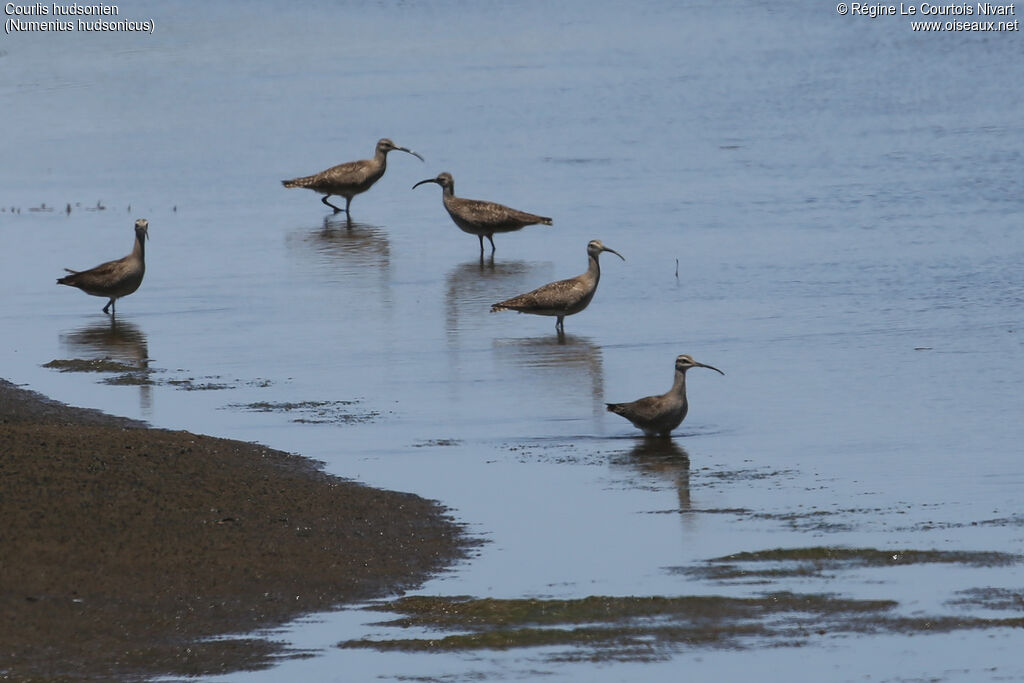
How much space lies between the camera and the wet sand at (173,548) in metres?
9.60

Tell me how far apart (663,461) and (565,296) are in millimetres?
5692

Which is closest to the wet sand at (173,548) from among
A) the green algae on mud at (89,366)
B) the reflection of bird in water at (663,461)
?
the reflection of bird in water at (663,461)

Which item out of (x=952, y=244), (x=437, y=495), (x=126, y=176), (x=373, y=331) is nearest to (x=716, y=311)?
(x=373, y=331)

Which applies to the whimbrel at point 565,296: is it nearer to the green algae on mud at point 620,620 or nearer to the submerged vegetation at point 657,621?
the submerged vegetation at point 657,621

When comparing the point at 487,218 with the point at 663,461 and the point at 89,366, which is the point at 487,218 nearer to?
the point at 89,366

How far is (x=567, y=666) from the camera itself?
9297mm

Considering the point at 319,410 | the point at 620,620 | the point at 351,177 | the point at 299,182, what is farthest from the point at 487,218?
the point at 620,620

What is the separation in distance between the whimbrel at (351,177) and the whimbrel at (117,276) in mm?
9054

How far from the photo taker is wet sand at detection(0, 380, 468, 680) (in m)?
9.60

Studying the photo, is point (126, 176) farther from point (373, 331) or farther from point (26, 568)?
point (26, 568)

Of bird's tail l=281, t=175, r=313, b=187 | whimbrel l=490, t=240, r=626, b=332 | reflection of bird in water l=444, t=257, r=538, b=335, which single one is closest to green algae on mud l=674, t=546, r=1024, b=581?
whimbrel l=490, t=240, r=626, b=332

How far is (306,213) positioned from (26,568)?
19454 millimetres

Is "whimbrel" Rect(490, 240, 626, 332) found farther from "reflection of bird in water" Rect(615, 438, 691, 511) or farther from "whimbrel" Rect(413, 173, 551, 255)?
"whimbrel" Rect(413, 173, 551, 255)

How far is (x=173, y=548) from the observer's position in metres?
11.1
